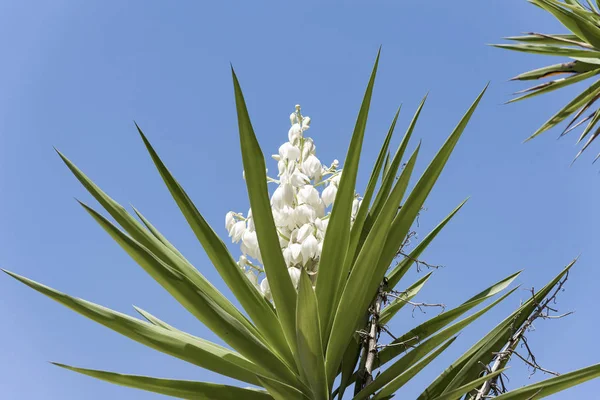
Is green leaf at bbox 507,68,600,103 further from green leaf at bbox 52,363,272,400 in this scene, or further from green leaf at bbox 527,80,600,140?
green leaf at bbox 52,363,272,400

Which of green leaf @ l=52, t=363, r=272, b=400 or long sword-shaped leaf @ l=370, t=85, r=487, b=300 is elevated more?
long sword-shaped leaf @ l=370, t=85, r=487, b=300

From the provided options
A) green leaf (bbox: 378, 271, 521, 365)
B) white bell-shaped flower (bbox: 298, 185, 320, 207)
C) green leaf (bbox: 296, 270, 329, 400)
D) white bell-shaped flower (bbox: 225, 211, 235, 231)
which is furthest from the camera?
white bell-shaped flower (bbox: 225, 211, 235, 231)

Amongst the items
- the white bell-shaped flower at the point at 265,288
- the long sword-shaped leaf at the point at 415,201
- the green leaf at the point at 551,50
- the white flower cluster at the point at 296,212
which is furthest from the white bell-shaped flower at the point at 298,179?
the green leaf at the point at 551,50

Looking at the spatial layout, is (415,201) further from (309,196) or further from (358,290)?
(309,196)

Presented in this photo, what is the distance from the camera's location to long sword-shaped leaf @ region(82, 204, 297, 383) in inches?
50.5

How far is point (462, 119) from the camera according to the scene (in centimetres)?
136

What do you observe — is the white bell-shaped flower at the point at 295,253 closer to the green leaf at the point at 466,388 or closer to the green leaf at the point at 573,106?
the green leaf at the point at 466,388

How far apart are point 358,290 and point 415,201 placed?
0.22 meters

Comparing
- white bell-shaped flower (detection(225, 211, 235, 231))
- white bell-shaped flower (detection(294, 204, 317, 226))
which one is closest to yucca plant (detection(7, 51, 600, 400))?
white bell-shaped flower (detection(294, 204, 317, 226))

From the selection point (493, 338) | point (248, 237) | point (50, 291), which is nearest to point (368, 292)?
point (493, 338)

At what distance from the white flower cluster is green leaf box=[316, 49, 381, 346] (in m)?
0.16

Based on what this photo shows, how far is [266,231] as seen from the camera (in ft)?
4.43

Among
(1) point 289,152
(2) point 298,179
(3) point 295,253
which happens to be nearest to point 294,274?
(3) point 295,253

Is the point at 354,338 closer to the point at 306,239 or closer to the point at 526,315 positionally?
the point at 306,239
